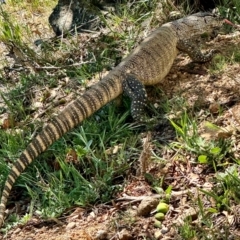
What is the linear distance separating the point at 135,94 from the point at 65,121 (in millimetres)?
849

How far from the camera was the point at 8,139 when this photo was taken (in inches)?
205

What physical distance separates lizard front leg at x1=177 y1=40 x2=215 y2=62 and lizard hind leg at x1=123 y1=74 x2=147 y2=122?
38.1 inches

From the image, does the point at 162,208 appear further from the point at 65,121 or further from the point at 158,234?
the point at 65,121

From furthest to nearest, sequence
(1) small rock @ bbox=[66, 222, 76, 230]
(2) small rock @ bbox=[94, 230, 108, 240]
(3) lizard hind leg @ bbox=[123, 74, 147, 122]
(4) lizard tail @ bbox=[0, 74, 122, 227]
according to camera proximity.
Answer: (3) lizard hind leg @ bbox=[123, 74, 147, 122] < (4) lizard tail @ bbox=[0, 74, 122, 227] < (1) small rock @ bbox=[66, 222, 76, 230] < (2) small rock @ bbox=[94, 230, 108, 240]

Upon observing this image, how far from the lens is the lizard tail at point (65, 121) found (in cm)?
457

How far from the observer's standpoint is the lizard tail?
15.0ft

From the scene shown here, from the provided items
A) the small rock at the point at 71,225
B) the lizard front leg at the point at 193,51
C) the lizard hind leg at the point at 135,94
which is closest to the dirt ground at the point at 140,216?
the small rock at the point at 71,225

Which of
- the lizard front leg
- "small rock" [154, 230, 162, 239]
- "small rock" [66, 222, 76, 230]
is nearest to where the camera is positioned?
"small rock" [154, 230, 162, 239]

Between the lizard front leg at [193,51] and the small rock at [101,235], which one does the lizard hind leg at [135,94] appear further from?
the small rock at [101,235]

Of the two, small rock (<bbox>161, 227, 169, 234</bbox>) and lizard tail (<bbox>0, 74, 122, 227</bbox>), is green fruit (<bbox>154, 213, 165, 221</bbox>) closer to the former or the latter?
small rock (<bbox>161, 227, 169, 234</bbox>)

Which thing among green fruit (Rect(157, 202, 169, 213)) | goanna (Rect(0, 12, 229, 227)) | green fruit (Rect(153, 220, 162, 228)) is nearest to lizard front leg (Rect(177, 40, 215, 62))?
goanna (Rect(0, 12, 229, 227))

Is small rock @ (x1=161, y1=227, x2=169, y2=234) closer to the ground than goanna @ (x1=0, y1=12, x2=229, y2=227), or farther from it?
closer to the ground

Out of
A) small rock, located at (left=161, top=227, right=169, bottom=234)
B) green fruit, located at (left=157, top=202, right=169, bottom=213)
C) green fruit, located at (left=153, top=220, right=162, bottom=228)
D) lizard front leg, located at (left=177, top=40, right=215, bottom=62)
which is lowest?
small rock, located at (left=161, top=227, right=169, bottom=234)

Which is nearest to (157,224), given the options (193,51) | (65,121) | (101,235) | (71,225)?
(101,235)
